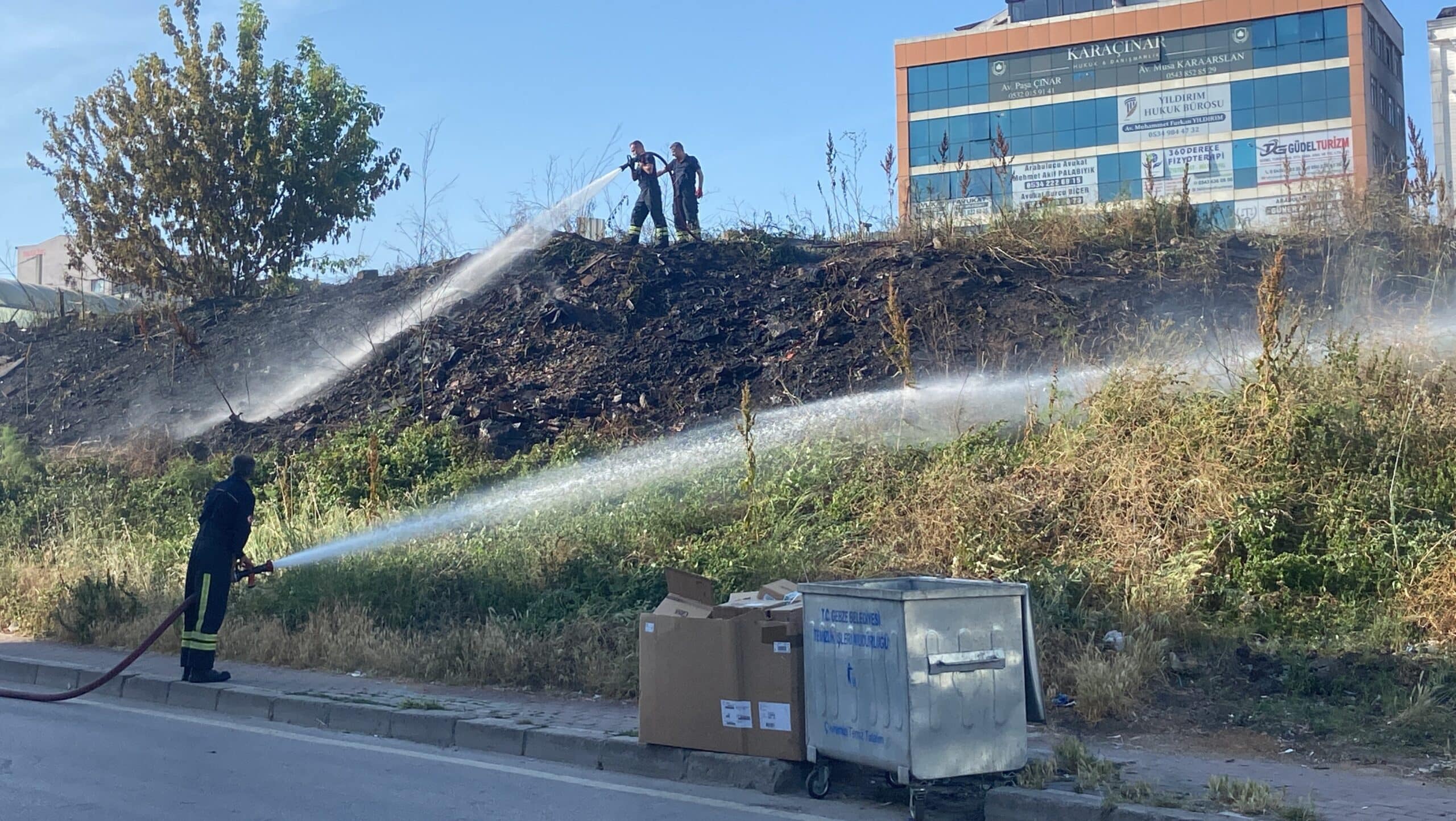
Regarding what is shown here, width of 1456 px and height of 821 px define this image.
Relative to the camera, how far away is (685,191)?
776 inches

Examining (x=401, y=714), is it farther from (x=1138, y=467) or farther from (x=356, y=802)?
(x=1138, y=467)

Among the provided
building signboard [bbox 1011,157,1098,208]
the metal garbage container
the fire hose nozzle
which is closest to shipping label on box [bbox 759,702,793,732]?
the metal garbage container

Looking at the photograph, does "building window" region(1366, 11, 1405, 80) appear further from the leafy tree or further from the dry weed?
the dry weed

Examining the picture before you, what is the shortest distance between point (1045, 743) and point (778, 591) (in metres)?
1.73

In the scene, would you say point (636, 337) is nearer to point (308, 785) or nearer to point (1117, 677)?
point (1117, 677)

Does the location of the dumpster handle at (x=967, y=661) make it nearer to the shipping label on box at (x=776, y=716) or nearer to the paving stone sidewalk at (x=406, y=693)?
the shipping label on box at (x=776, y=716)

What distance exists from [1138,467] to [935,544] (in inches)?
68.5

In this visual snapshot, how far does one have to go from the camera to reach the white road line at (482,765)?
6.46m

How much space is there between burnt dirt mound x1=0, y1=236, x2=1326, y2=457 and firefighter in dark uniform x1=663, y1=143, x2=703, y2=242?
0.63 m

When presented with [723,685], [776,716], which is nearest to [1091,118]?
[723,685]

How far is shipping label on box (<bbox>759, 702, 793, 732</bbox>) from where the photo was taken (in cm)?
671

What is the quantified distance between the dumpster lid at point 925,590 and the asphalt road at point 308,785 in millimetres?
1109

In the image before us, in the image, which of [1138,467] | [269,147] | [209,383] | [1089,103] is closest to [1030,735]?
[1138,467]

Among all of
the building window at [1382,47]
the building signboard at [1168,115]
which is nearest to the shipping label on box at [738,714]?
the building signboard at [1168,115]
